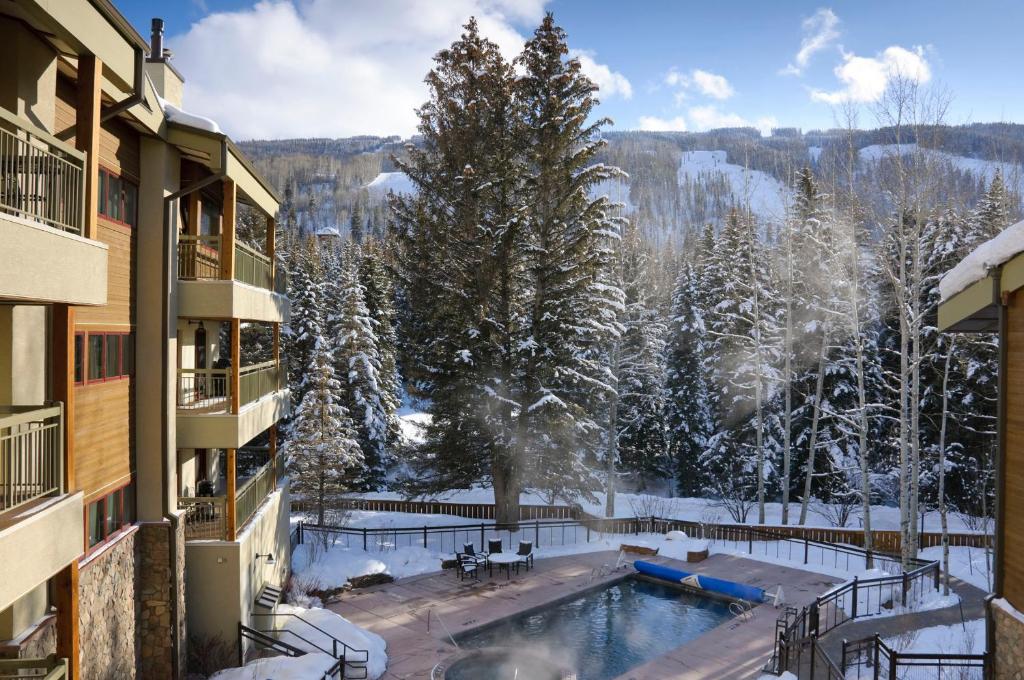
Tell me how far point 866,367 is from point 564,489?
1485 centimetres

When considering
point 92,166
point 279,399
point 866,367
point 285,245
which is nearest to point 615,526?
point 279,399

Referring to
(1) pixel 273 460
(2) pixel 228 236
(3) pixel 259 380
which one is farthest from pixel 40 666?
(1) pixel 273 460

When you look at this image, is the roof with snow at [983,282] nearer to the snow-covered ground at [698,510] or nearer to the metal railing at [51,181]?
the metal railing at [51,181]

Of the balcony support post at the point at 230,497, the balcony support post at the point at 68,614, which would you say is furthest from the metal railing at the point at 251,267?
the balcony support post at the point at 68,614

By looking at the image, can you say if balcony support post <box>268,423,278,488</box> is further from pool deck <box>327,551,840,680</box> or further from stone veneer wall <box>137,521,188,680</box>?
stone veneer wall <box>137,521,188,680</box>

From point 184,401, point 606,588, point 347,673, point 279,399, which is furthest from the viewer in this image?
point 606,588

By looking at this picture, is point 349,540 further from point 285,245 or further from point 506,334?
point 285,245

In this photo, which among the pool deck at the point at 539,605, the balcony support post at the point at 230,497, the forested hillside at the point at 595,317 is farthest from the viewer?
the forested hillside at the point at 595,317

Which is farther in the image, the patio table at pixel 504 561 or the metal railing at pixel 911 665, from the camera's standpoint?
the patio table at pixel 504 561

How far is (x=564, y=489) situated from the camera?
22.6m

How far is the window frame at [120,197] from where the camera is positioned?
9508mm

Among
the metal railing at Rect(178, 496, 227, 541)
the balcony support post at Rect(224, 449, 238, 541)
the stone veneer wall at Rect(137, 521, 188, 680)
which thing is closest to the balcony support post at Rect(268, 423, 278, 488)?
the metal railing at Rect(178, 496, 227, 541)

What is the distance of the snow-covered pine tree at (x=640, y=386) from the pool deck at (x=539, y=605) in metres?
12.8

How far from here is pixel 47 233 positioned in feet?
18.9
